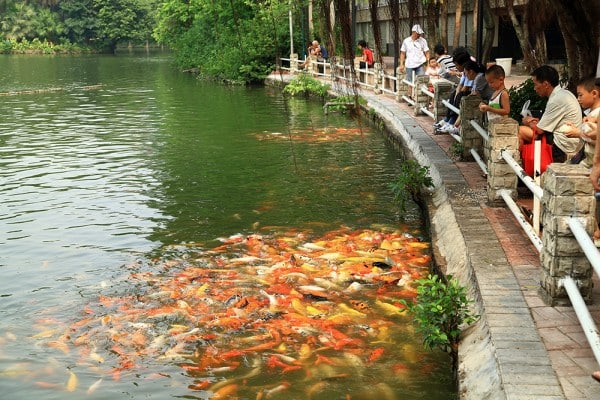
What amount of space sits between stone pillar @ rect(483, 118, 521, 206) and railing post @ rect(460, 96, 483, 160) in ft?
9.32

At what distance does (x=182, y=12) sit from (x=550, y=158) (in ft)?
157

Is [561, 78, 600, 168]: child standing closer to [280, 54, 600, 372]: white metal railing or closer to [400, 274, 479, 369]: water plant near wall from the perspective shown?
[280, 54, 600, 372]: white metal railing

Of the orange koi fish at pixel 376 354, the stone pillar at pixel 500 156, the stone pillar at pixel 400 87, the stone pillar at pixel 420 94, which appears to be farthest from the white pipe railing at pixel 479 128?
the stone pillar at pixel 400 87

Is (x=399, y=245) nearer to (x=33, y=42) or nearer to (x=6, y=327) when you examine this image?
(x=6, y=327)

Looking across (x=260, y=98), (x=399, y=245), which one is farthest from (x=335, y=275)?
(x=260, y=98)

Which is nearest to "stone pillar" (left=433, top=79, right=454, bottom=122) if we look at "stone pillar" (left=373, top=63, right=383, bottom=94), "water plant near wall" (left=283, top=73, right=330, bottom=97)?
"stone pillar" (left=373, top=63, right=383, bottom=94)

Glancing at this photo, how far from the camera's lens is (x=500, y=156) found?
9.33 meters

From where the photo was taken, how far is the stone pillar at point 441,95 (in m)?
16.3

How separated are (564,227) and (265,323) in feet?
10.9

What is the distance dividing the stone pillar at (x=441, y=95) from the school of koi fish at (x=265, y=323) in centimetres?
629

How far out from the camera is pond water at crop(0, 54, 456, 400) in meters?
7.07

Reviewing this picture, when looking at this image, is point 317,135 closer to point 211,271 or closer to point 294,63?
point 211,271

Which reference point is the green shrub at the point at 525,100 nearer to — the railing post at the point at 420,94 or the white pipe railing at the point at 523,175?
the railing post at the point at 420,94

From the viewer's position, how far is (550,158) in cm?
902
